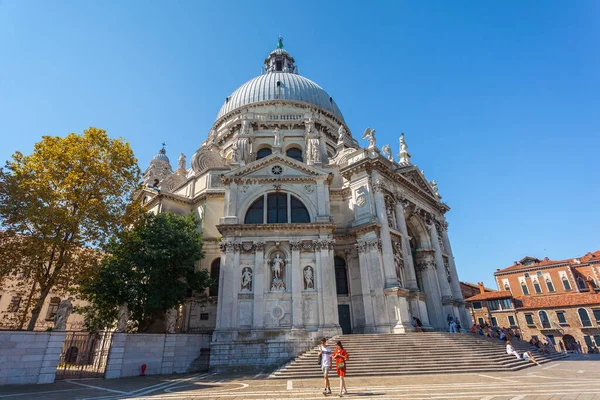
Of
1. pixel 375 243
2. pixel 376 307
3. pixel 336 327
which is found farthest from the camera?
pixel 375 243

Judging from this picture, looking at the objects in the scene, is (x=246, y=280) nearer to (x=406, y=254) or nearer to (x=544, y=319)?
(x=406, y=254)

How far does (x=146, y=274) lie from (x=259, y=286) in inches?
267

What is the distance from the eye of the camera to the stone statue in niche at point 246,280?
20.0 m

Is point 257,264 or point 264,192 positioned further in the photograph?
point 264,192

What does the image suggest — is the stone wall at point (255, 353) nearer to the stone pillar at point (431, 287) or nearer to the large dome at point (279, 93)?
the stone pillar at point (431, 287)

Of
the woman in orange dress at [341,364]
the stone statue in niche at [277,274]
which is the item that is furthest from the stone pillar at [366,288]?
the woman in orange dress at [341,364]

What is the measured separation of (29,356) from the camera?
1268 centimetres

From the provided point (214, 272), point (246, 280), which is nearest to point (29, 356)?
point (246, 280)

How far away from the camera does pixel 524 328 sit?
41281 millimetres

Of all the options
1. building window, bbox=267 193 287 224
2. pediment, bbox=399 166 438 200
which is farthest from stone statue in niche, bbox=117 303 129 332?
pediment, bbox=399 166 438 200

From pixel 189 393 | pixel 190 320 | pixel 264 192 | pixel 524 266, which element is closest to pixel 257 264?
pixel 264 192

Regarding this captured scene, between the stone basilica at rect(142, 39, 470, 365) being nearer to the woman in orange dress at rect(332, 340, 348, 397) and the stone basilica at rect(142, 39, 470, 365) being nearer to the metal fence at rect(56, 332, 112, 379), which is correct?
the metal fence at rect(56, 332, 112, 379)

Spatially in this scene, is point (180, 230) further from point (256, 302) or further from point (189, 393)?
point (189, 393)

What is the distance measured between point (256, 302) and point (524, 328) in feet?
131
